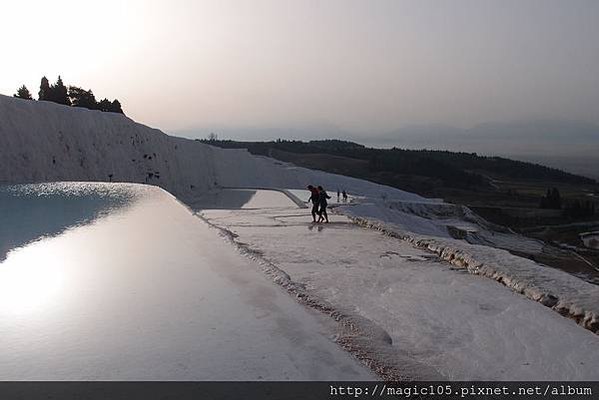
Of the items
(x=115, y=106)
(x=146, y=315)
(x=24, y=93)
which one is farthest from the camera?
(x=115, y=106)

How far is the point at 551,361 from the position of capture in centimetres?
522

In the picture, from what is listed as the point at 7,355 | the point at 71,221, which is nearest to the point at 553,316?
the point at 7,355

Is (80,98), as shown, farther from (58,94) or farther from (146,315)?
(146,315)

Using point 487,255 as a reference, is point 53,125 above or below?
above

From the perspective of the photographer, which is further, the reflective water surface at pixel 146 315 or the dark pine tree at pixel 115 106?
the dark pine tree at pixel 115 106

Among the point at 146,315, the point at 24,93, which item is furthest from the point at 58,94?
the point at 146,315

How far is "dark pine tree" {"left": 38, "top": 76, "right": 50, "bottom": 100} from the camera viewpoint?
4736 centimetres

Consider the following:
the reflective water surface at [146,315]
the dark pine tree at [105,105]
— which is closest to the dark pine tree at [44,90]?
the dark pine tree at [105,105]

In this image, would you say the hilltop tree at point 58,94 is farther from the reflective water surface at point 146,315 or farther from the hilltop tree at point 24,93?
the reflective water surface at point 146,315

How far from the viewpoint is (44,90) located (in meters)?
49.0

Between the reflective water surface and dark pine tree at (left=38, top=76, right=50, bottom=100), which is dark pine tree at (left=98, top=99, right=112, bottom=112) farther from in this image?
the reflective water surface

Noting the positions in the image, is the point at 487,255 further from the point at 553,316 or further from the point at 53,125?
the point at 53,125

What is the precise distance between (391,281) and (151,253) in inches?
177

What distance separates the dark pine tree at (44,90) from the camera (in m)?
47.4
